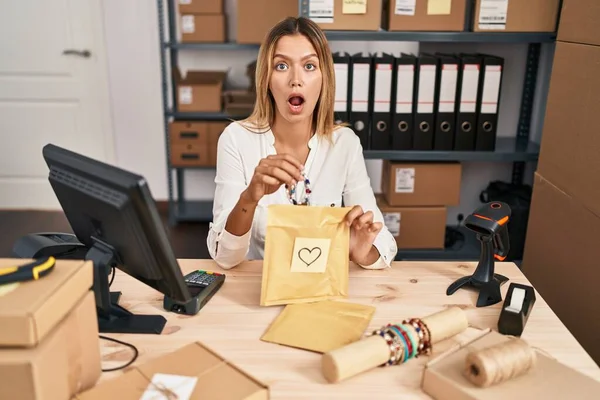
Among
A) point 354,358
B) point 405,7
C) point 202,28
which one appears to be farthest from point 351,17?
point 354,358

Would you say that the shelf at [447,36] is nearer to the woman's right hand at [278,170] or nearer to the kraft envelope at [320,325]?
the woman's right hand at [278,170]

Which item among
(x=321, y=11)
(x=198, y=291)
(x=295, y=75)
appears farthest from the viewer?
(x=321, y=11)

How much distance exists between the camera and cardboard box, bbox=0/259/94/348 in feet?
2.27

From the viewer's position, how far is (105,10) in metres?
3.39

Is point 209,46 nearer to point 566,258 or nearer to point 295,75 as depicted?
point 295,75

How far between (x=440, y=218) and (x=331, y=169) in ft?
4.42

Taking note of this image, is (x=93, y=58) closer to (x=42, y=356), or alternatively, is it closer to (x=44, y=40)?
(x=44, y=40)

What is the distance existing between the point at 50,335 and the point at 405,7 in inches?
84.8

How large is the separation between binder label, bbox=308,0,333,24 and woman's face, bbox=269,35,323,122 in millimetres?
1099

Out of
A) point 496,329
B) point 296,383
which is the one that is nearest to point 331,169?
point 496,329

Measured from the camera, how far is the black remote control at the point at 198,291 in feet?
3.68

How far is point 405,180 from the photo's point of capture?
8.89ft

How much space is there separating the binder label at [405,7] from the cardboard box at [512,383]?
1876 millimetres

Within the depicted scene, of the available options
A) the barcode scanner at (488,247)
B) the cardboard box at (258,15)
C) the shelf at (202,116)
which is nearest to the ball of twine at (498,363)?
the barcode scanner at (488,247)
